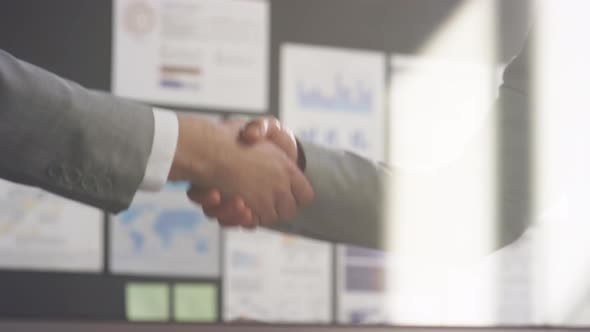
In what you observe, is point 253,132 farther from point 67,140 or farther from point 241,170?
point 67,140

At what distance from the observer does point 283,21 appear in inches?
56.3

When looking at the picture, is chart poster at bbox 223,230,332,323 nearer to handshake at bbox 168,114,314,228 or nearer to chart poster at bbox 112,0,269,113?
handshake at bbox 168,114,314,228

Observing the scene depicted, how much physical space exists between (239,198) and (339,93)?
286 mm

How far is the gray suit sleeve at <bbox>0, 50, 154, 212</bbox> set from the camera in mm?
1066

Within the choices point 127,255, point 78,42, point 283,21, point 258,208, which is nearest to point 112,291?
point 127,255

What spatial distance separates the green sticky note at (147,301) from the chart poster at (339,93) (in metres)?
0.38

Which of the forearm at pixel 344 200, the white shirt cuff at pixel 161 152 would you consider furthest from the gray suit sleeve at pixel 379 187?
the white shirt cuff at pixel 161 152

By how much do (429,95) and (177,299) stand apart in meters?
0.56

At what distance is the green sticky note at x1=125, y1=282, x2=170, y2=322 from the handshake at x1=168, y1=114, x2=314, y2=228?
0.15m

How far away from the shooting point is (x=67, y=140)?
1.08 meters

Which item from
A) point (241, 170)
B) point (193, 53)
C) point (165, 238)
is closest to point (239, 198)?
point (241, 170)

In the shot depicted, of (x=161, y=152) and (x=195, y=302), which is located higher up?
(x=161, y=152)

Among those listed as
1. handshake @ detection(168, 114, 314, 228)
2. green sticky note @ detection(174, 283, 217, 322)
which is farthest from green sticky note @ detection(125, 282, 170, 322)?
handshake @ detection(168, 114, 314, 228)

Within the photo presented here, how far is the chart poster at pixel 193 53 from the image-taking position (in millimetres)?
1347
